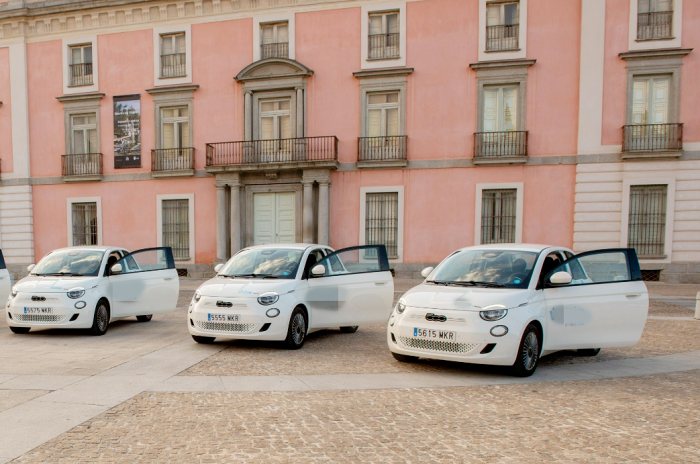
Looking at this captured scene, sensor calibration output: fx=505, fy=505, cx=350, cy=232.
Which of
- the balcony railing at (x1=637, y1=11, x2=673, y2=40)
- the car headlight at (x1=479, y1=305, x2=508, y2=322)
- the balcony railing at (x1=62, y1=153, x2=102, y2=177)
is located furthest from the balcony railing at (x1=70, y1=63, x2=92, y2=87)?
the car headlight at (x1=479, y1=305, x2=508, y2=322)

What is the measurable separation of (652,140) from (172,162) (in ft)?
61.9

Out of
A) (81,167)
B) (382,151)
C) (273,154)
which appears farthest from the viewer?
(81,167)

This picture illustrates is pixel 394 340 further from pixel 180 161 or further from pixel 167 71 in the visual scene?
pixel 167 71

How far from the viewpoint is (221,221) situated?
21.0 m

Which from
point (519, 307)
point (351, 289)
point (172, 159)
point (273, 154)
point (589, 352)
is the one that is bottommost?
point (589, 352)

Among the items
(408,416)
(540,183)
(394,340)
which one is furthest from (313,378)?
(540,183)

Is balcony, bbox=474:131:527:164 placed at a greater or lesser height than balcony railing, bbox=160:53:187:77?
lesser

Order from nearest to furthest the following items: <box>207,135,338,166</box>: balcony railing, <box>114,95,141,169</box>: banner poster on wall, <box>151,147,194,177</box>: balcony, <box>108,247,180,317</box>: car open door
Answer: <box>108,247,180,317</box>: car open door < <box>207,135,338,166</box>: balcony railing < <box>151,147,194,177</box>: balcony < <box>114,95,141,169</box>: banner poster on wall

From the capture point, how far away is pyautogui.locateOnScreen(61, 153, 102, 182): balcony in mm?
22797

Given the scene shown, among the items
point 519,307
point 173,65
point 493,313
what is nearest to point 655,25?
point 519,307

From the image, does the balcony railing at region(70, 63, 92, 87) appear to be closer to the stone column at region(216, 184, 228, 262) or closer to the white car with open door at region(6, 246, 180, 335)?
the stone column at region(216, 184, 228, 262)

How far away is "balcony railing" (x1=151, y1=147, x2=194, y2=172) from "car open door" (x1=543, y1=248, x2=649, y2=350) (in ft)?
58.8

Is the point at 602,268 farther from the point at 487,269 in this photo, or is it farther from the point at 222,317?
the point at 222,317

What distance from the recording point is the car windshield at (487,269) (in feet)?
22.2
